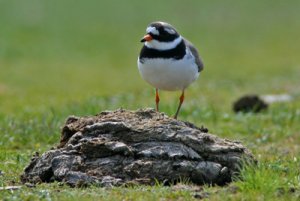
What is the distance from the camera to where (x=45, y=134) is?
449 inches

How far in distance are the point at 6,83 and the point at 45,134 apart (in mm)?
9738

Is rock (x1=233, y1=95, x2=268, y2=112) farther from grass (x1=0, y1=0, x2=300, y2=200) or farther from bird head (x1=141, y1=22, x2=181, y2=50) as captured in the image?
bird head (x1=141, y1=22, x2=181, y2=50)

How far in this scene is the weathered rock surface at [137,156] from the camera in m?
7.77

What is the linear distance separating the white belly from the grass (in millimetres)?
1392

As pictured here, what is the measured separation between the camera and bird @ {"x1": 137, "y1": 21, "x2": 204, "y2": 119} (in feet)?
30.3

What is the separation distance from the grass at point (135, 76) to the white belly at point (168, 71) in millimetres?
1392

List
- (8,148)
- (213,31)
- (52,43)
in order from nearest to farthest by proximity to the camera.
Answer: (8,148)
(52,43)
(213,31)

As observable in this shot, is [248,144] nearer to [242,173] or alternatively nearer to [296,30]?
[242,173]

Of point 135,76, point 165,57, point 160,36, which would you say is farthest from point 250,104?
point 135,76

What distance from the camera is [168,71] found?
9.45 meters

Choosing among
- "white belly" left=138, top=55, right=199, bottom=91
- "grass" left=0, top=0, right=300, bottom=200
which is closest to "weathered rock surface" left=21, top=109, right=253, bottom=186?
"grass" left=0, top=0, right=300, bottom=200

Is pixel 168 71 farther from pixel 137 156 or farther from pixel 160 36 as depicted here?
pixel 137 156

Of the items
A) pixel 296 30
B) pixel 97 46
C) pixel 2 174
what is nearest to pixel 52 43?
pixel 97 46

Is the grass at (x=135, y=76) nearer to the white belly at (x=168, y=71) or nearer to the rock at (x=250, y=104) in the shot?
the rock at (x=250, y=104)
